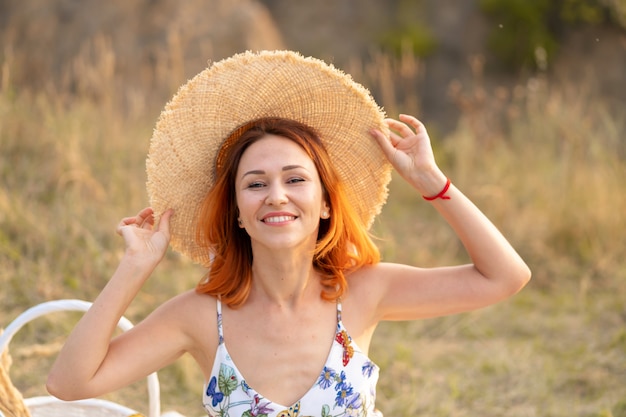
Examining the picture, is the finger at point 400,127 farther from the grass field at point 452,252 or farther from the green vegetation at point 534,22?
the green vegetation at point 534,22

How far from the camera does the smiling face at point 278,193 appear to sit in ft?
7.17

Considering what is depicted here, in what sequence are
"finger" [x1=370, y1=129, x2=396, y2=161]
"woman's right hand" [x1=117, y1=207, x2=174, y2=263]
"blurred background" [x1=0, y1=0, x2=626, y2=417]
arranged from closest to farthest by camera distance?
"woman's right hand" [x1=117, y1=207, x2=174, y2=263]
"finger" [x1=370, y1=129, x2=396, y2=161]
"blurred background" [x1=0, y1=0, x2=626, y2=417]

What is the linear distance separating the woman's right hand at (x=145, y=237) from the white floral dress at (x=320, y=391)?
0.26 m

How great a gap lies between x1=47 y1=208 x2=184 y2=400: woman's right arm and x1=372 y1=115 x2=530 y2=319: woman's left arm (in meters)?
0.63

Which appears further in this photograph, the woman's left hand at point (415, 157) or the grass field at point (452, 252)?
the grass field at point (452, 252)

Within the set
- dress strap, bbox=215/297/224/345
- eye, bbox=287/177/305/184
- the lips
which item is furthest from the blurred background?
dress strap, bbox=215/297/224/345

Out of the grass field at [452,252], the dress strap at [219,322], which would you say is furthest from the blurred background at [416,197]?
the dress strap at [219,322]

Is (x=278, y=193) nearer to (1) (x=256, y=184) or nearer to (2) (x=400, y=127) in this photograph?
(1) (x=256, y=184)

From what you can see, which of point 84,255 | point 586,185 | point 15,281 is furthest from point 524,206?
point 15,281

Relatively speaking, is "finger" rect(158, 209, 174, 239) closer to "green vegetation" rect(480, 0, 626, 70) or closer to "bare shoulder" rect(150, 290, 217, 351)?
"bare shoulder" rect(150, 290, 217, 351)

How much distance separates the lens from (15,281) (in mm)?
4648

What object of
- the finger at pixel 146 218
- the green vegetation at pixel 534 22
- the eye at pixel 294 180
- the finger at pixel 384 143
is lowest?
the finger at pixel 146 218

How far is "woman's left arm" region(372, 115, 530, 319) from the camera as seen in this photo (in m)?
2.31

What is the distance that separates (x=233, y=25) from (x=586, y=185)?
166 inches
